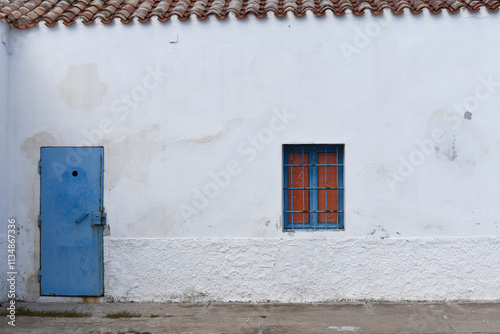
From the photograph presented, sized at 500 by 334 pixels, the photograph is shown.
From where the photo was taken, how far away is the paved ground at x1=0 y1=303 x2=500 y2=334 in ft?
19.0

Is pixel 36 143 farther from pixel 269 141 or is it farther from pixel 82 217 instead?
pixel 269 141

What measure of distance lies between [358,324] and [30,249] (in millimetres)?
4432

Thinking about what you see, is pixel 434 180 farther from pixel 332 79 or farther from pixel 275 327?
pixel 275 327

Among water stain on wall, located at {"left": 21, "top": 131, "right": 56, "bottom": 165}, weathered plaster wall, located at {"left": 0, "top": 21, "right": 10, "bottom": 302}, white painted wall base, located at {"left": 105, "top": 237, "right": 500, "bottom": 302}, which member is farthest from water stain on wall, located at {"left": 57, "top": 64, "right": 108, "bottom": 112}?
white painted wall base, located at {"left": 105, "top": 237, "right": 500, "bottom": 302}

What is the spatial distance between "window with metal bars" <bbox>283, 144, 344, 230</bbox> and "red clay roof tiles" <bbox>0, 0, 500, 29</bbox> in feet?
6.03

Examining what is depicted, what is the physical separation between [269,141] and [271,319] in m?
2.26

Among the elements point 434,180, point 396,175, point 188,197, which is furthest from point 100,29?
point 434,180

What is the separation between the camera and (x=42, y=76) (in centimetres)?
700

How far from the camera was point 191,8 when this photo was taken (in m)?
7.10

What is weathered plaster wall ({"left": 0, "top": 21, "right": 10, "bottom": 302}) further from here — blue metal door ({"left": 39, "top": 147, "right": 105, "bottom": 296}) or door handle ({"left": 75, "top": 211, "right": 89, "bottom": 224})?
door handle ({"left": 75, "top": 211, "right": 89, "bottom": 224})

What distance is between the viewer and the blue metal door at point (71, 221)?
272 inches

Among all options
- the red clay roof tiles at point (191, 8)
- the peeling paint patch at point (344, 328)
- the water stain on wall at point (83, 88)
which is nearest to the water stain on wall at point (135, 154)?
the water stain on wall at point (83, 88)

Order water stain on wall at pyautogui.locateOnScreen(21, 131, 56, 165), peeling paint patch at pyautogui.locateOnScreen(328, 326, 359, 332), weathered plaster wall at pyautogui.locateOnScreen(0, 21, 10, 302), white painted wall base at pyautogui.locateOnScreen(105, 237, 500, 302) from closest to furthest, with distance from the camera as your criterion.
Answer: peeling paint patch at pyautogui.locateOnScreen(328, 326, 359, 332) → white painted wall base at pyautogui.locateOnScreen(105, 237, 500, 302) → weathered plaster wall at pyautogui.locateOnScreen(0, 21, 10, 302) → water stain on wall at pyautogui.locateOnScreen(21, 131, 56, 165)

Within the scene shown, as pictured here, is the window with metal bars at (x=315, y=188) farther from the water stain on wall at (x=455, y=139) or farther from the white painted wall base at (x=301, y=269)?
the water stain on wall at (x=455, y=139)
